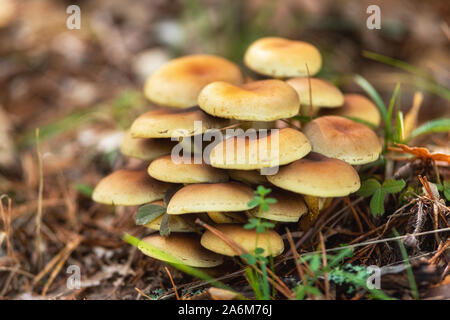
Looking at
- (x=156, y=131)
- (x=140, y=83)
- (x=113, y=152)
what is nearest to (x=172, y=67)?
(x=156, y=131)

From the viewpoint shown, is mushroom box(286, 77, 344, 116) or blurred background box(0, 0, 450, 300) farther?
blurred background box(0, 0, 450, 300)

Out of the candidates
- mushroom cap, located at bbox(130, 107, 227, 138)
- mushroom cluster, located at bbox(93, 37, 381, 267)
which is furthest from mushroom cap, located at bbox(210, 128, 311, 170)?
mushroom cap, located at bbox(130, 107, 227, 138)

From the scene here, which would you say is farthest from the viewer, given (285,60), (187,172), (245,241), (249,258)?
(285,60)

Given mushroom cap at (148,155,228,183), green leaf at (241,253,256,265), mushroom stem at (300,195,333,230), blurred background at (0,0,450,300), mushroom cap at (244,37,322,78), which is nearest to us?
green leaf at (241,253,256,265)

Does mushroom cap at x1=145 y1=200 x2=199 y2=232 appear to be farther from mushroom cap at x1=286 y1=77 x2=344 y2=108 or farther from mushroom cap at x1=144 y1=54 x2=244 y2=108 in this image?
mushroom cap at x1=286 y1=77 x2=344 y2=108

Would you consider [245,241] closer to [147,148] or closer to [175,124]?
[175,124]

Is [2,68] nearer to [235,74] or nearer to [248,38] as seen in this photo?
[248,38]

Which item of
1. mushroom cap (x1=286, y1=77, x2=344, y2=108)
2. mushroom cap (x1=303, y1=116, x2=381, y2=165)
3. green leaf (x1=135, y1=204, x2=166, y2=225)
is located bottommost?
green leaf (x1=135, y1=204, x2=166, y2=225)

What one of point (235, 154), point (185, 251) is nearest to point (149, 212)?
point (185, 251)
